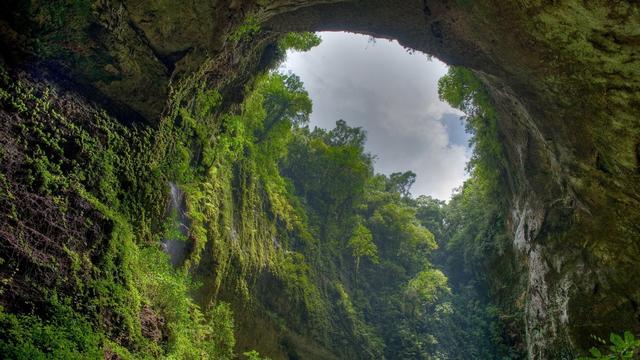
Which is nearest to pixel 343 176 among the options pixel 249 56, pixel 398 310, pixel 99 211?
pixel 398 310

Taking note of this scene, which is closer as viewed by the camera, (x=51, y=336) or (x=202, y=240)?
(x=51, y=336)

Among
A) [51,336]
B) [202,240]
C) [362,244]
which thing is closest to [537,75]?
[202,240]

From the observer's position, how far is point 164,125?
886 centimetres

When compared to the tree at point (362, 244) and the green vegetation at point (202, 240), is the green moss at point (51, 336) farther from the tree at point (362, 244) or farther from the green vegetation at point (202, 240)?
the tree at point (362, 244)

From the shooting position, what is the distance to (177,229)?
9383 millimetres

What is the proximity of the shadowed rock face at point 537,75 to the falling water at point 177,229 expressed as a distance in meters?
2.03

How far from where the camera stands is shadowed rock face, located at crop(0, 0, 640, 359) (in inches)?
277

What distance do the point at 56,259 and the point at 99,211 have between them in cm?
127

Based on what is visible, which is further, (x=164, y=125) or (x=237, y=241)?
(x=237, y=241)

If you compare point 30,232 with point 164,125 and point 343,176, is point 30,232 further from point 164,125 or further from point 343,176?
point 343,176

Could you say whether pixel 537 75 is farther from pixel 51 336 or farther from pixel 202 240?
pixel 51 336

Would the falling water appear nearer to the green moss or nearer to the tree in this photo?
the green moss

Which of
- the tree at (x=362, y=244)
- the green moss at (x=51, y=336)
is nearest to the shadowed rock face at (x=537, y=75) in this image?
the green moss at (x=51, y=336)

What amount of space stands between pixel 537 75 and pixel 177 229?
29.2ft
